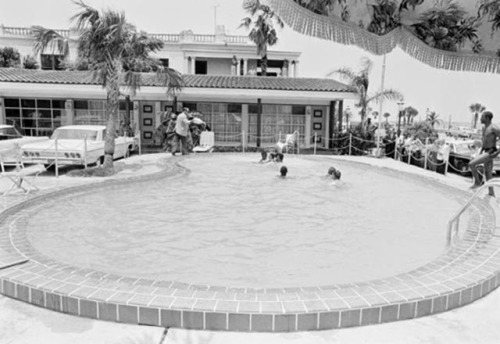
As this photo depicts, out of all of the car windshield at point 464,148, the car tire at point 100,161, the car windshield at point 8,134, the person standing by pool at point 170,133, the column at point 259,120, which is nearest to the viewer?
the car tire at point 100,161

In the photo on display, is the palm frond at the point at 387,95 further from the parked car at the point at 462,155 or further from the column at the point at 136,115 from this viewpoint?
the column at the point at 136,115

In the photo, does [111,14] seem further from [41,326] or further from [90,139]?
[41,326]

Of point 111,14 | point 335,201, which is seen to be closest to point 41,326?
point 335,201

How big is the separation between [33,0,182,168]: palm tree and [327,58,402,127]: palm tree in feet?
46.2

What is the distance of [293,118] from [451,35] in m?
21.2

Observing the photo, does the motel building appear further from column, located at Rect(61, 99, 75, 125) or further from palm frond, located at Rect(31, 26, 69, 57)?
palm frond, located at Rect(31, 26, 69, 57)

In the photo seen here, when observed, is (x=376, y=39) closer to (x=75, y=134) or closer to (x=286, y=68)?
(x=75, y=134)

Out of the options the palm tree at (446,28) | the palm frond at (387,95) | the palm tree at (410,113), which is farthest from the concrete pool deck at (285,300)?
the palm tree at (410,113)

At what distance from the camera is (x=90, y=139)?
46.8 ft

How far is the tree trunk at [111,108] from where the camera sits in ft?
42.8

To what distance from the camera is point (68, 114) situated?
2322cm

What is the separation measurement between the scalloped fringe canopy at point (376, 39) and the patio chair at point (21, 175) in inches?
318

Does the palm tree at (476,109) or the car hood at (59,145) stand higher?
the palm tree at (476,109)

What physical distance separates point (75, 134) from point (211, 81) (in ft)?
34.8
